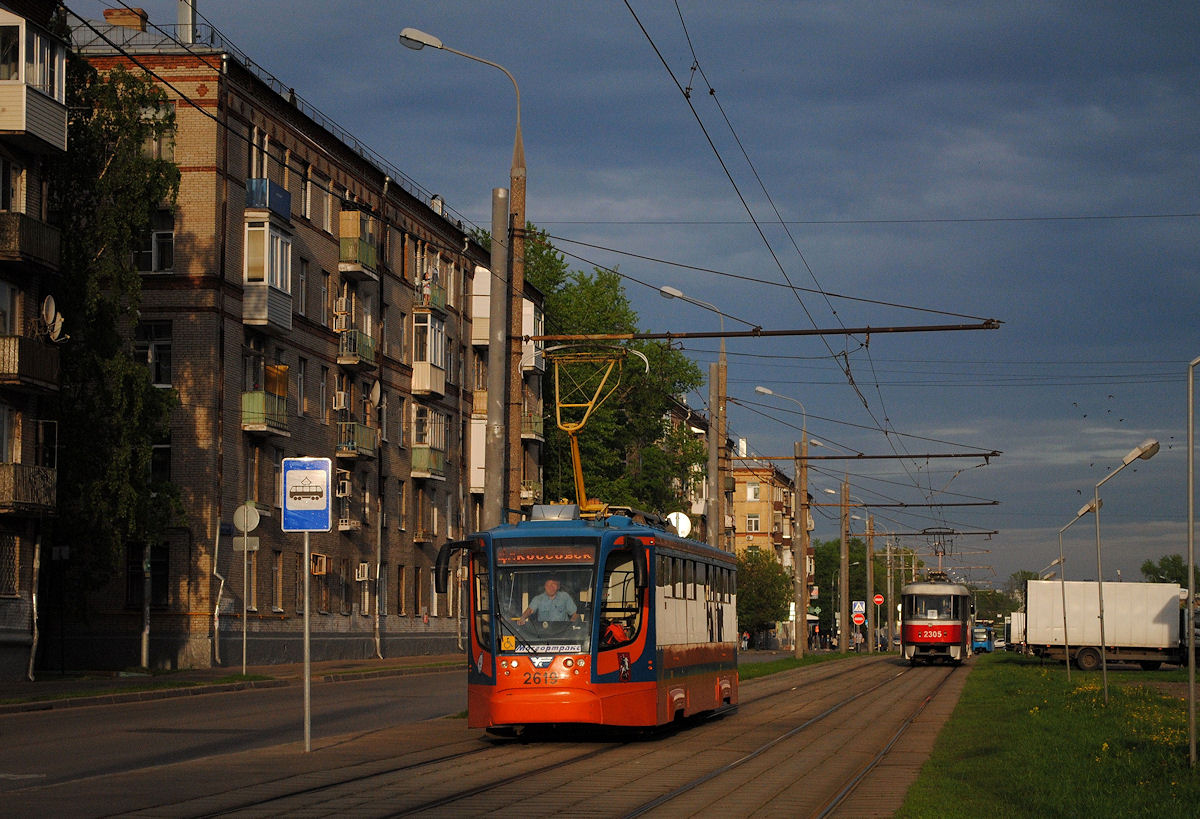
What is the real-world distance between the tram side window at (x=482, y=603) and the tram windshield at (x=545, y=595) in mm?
46

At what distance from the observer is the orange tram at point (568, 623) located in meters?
18.0

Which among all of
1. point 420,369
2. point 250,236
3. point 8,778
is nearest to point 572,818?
point 8,778

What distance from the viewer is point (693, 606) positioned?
21.8 metres

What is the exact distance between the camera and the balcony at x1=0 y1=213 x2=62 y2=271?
3425 cm

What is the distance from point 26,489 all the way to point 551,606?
66.1 feet

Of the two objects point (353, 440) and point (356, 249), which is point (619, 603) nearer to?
point (353, 440)

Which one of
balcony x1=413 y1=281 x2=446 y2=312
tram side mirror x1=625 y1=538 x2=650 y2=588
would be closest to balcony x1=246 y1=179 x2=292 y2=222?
balcony x1=413 y1=281 x2=446 y2=312

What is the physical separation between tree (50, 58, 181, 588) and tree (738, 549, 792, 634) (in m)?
69.8

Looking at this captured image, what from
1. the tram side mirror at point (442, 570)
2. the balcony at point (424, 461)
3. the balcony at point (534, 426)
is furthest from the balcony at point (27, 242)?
the balcony at point (534, 426)

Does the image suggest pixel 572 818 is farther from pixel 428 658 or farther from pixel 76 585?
pixel 428 658

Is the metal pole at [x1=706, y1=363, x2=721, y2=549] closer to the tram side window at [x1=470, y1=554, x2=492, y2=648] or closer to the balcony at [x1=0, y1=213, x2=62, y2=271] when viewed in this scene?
the balcony at [x1=0, y1=213, x2=62, y2=271]

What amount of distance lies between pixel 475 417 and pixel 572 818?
56568 mm

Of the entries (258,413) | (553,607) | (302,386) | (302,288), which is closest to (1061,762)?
(553,607)

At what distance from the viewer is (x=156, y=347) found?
43562mm
